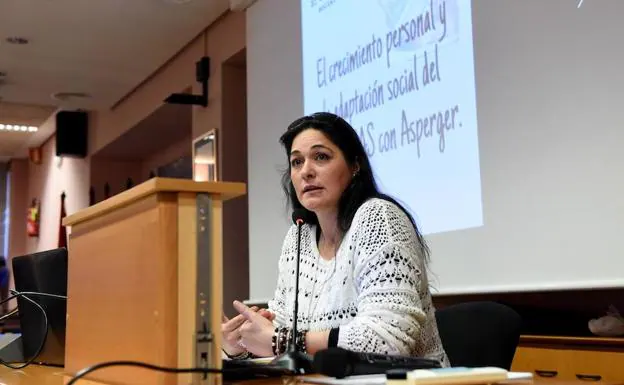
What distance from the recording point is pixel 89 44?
4.59 m

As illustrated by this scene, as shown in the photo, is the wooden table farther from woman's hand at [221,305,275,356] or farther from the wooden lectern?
woman's hand at [221,305,275,356]

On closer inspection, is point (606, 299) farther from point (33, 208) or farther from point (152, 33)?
point (33, 208)

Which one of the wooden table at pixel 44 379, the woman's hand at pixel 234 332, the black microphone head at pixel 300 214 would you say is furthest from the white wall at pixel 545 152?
the woman's hand at pixel 234 332

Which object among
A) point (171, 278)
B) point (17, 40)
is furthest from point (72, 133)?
point (171, 278)

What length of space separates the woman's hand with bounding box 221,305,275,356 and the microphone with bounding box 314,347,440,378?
19.0 inches

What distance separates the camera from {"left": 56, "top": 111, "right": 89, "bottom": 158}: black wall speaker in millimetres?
6434

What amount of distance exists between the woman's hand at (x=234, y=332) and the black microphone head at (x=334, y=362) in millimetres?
495

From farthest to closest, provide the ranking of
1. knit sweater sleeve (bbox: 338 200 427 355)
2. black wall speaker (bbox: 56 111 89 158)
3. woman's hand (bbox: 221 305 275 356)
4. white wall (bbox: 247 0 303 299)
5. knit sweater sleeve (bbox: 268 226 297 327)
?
Answer: 1. black wall speaker (bbox: 56 111 89 158)
2. white wall (bbox: 247 0 303 299)
3. knit sweater sleeve (bbox: 268 226 297 327)
4. woman's hand (bbox: 221 305 275 356)
5. knit sweater sleeve (bbox: 338 200 427 355)

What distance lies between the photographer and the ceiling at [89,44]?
160 inches

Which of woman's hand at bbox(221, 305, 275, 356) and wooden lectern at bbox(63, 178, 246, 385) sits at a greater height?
wooden lectern at bbox(63, 178, 246, 385)

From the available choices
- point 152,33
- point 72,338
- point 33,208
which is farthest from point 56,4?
point 33,208

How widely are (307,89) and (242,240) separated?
4.82 feet

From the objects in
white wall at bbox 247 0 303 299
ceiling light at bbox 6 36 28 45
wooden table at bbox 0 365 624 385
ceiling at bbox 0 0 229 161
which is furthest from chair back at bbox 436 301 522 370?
ceiling light at bbox 6 36 28 45

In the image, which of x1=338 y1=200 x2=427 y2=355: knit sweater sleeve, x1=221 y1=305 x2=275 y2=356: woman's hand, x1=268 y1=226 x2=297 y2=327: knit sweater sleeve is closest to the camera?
x1=338 y1=200 x2=427 y2=355: knit sweater sleeve
